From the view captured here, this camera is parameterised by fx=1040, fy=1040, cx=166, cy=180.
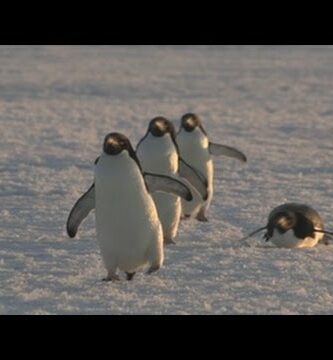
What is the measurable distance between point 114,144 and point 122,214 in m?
0.34

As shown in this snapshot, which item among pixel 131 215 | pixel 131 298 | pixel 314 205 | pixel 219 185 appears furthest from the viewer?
pixel 219 185

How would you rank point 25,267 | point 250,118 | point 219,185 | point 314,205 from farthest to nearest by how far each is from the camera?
point 250,118 < point 219,185 < point 314,205 < point 25,267

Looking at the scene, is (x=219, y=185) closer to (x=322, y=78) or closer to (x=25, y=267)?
(x=25, y=267)

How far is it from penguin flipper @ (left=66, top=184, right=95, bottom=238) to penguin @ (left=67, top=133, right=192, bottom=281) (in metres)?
0.19

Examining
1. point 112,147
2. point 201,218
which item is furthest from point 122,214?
point 201,218

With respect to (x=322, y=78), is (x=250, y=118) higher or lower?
lower

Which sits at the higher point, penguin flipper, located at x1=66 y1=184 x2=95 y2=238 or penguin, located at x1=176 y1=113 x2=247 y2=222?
penguin, located at x1=176 y1=113 x2=247 y2=222

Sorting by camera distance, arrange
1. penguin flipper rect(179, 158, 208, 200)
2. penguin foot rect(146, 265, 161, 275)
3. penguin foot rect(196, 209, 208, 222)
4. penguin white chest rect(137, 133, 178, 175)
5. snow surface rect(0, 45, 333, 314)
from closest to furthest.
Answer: snow surface rect(0, 45, 333, 314)
penguin foot rect(146, 265, 161, 275)
penguin white chest rect(137, 133, 178, 175)
penguin flipper rect(179, 158, 208, 200)
penguin foot rect(196, 209, 208, 222)

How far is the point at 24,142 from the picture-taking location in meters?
11.2

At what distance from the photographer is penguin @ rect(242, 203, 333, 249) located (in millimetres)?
5914

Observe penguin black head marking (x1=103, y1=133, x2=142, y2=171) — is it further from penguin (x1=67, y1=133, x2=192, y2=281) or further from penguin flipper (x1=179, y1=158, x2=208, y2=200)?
penguin flipper (x1=179, y1=158, x2=208, y2=200)

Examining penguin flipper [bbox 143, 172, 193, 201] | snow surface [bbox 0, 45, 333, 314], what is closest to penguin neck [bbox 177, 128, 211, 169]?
snow surface [bbox 0, 45, 333, 314]

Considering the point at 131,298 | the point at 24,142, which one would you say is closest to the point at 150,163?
the point at 131,298

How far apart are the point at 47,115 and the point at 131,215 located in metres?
9.39
